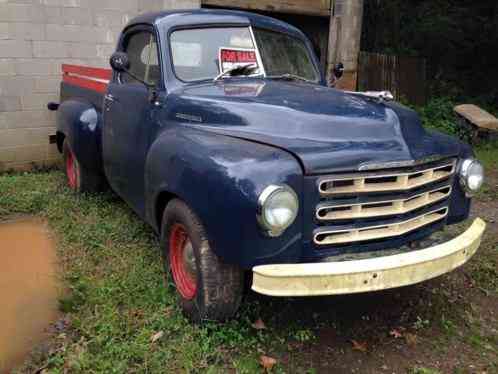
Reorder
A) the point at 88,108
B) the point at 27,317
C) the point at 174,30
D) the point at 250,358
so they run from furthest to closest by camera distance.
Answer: the point at 88,108
the point at 174,30
the point at 27,317
the point at 250,358

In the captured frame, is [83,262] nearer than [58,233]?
Yes

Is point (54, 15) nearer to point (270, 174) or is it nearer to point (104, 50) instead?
point (104, 50)

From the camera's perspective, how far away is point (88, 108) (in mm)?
4758

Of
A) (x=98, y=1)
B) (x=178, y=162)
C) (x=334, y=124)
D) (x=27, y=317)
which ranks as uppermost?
(x=98, y=1)

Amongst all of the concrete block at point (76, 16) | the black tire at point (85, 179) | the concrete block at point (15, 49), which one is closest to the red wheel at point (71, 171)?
the black tire at point (85, 179)

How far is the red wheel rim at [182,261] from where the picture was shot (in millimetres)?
2773

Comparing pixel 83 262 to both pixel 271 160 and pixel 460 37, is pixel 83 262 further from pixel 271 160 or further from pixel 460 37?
pixel 460 37

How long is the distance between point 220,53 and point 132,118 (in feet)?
2.70

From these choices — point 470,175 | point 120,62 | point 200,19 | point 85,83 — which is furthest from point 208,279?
point 85,83

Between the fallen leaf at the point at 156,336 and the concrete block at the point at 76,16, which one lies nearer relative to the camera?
the fallen leaf at the point at 156,336

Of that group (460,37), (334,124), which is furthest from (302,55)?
(460,37)

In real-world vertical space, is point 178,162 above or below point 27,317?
above

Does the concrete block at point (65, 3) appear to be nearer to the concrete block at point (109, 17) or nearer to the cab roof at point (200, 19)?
the concrete block at point (109, 17)

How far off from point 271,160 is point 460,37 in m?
10.8
